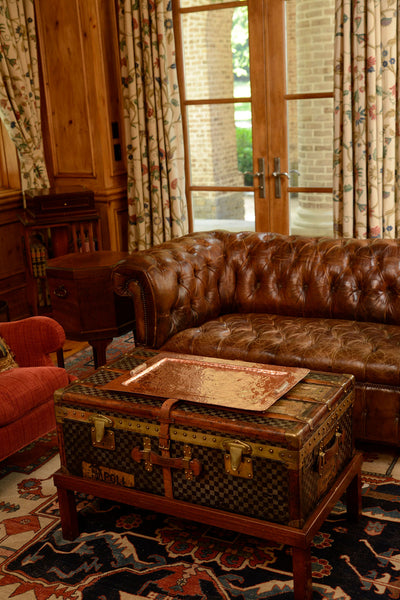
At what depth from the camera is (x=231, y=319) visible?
3.75m

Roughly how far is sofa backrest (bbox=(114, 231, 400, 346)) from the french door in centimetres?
114

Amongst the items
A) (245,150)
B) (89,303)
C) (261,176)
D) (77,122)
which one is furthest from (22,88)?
(89,303)

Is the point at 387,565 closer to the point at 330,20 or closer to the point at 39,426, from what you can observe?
the point at 39,426

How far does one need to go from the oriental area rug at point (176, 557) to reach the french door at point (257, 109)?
263cm

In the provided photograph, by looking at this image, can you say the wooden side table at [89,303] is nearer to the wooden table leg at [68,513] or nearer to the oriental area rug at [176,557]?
→ the oriental area rug at [176,557]

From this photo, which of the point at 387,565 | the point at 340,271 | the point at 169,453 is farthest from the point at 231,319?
the point at 387,565

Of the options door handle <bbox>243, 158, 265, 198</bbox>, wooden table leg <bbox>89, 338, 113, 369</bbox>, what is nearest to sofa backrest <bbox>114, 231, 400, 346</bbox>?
wooden table leg <bbox>89, 338, 113, 369</bbox>

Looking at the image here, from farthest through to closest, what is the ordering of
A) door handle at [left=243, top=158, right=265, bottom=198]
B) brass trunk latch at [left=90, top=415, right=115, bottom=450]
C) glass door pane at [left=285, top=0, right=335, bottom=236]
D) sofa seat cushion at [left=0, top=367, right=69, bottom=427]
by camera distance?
1. door handle at [left=243, top=158, right=265, bottom=198]
2. glass door pane at [left=285, top=0, right=335, bottom=236]
3. sofa seat cushion at [left=0, top=367, right=69, bottom=427]
4. brass trunk latch at [left=90, top=415, right=115, bottom=450]

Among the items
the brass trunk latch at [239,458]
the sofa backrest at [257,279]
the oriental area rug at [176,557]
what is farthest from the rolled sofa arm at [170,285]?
the brass trunk latch at [239,458]

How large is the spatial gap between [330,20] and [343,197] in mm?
1187

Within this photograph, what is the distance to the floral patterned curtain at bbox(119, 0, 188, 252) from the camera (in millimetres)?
5160

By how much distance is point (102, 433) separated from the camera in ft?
8.23

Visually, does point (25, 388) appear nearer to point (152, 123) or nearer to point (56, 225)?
point (56, 225)

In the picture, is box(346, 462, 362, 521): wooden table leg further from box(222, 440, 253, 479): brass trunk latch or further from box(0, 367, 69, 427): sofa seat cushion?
box(0, 367, 69, 427): sofa seat cushion
